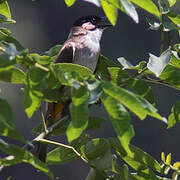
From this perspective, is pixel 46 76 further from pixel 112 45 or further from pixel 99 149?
pixel 112 45

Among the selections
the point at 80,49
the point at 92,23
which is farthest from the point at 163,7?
the point at 92,23

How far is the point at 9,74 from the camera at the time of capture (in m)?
1.45

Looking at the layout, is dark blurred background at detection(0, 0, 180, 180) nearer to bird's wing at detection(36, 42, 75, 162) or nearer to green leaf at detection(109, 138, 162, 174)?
bird's wing at detection(36, 42, 75, 162)

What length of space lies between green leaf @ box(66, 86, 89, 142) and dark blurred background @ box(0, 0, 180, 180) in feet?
21.9

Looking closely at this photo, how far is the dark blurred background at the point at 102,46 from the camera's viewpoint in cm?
886

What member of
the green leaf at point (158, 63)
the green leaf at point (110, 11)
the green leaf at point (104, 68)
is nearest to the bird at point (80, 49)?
the green leaf at point (104, 68)

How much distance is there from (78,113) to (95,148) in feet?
1.05

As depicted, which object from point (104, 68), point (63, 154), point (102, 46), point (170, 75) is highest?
point (170, 75)

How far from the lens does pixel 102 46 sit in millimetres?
9617

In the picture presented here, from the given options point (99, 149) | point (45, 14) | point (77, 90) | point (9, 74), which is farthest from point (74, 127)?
point (45, 14)

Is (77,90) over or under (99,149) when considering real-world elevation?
over

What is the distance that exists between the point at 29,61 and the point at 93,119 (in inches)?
15.8

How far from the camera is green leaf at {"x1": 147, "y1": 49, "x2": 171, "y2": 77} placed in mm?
1619

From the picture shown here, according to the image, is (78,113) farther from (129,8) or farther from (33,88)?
(129,8)
